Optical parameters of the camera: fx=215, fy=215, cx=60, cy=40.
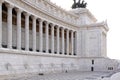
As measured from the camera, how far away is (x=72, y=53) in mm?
64500

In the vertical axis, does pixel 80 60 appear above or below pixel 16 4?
below

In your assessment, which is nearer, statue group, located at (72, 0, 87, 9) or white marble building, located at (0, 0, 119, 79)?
white marble building, located at (0, 0, 119, 79)

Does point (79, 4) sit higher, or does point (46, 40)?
point (79, 4)

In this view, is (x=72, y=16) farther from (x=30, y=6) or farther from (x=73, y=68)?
(x=30, y=6)

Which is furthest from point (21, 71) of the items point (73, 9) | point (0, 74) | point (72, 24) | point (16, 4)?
point (73, 9)

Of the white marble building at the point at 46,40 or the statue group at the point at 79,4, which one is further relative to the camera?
the statue group at the point at 79,4

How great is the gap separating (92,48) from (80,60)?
5.40 metres

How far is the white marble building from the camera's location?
35.8 meters

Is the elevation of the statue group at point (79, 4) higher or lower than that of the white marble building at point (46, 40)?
higher

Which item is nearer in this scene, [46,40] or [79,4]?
[46,40]

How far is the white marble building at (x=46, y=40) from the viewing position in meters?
35.8

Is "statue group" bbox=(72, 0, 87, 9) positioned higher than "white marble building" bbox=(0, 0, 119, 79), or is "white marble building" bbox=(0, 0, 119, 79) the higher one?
"statue group" bbox=(72, 0, 87, 9)

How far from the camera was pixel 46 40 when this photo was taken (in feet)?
164

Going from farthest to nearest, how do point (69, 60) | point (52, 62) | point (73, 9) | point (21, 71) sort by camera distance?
point (73, 9)
point (69, 60)
point (52, 62)
point (21, 71)
